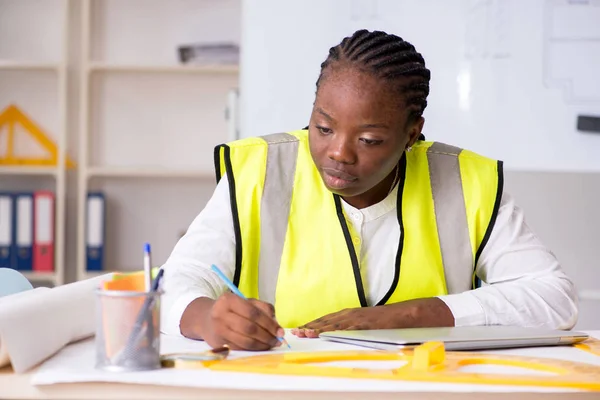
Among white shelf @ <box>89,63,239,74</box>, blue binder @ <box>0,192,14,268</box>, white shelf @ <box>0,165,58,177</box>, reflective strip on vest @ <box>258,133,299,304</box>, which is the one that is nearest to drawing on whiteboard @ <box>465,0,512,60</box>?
white shelf @ <box>89,63,239,74</box>

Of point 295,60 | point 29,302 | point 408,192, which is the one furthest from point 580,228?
point 29,302

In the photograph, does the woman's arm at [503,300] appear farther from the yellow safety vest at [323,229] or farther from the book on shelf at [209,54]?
the book on shelf at [209,54]

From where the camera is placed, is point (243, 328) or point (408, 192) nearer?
point (243, 328)

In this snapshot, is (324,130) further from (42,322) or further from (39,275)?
(39,275)

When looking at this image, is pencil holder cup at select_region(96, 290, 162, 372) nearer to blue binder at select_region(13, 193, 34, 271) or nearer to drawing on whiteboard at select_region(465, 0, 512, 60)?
drawing on whiteboard at select_region(465, 0, 512, 60)

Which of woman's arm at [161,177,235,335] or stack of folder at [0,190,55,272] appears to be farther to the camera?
stack of folder at [0,190,55,272]

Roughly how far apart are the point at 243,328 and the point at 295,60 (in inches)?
81.1

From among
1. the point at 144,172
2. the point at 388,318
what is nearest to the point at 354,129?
the point at 388,318

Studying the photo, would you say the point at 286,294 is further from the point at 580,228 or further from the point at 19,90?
the point at 19,90

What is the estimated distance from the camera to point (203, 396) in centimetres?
84

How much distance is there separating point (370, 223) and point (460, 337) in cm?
50

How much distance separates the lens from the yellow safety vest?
1540 mm

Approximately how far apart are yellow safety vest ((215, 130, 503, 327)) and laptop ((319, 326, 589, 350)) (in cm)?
32

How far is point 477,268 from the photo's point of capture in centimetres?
165
